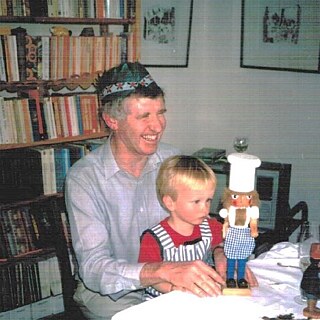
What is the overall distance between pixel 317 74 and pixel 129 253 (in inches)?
75.4

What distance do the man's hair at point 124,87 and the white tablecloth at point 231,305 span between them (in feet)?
2.53

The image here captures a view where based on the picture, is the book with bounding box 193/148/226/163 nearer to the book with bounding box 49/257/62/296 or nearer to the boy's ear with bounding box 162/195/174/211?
the book with bounding box 49/257/62/296

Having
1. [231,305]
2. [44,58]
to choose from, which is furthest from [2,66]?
[231,305]

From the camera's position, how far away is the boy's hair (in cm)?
177

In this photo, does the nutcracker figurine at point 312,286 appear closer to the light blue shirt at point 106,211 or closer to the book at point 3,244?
the light blue shirt at point 106,211

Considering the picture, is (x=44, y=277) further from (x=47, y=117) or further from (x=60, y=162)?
(x=47, y=117)

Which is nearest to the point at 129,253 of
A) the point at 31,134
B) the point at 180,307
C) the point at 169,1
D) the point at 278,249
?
the point at 278,249

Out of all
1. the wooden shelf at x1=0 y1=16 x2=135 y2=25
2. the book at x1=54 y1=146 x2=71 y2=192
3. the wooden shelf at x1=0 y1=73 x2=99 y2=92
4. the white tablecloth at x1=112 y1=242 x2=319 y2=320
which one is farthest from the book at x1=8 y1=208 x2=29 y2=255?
the white tablecloth at x1=112 y1=242 x2=319 y2=320

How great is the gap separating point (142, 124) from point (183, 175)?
28 centimetres

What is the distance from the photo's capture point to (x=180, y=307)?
135cm

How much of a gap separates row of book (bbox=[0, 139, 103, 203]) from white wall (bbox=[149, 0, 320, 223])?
3.01ft

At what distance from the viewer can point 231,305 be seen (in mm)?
1360

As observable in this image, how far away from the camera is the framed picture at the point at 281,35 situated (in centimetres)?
333

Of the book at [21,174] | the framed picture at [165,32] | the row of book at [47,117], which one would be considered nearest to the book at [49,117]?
the row of book at [47,117]
